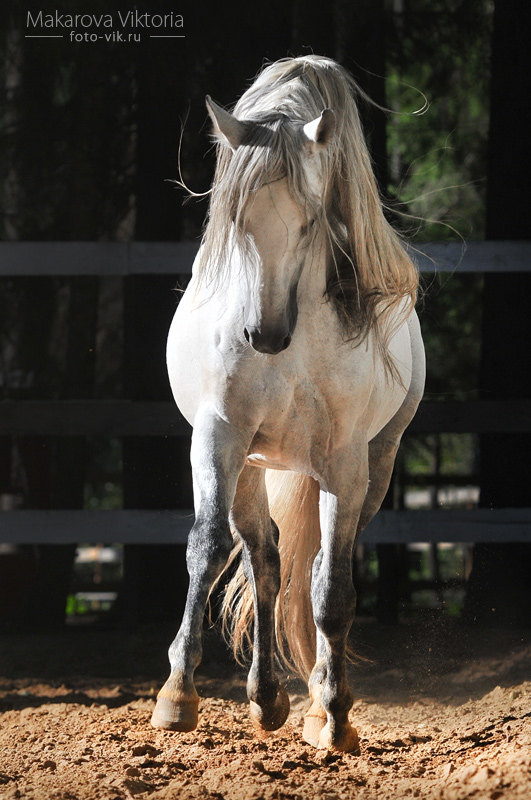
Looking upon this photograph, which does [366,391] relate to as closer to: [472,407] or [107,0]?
[472,407]

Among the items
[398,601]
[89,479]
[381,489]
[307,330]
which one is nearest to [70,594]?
[89,479]

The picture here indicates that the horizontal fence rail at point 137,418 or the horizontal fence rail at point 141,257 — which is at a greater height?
the horizontal fence rail at point 141,257

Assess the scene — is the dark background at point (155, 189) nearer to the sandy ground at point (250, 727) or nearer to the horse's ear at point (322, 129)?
the sandy ground at point (250, 727)

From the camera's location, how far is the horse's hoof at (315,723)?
2656mm

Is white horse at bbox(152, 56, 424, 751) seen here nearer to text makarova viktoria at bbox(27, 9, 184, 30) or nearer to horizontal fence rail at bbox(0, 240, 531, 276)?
horizontal fence rail at bbox(0, 240, 531, 276)

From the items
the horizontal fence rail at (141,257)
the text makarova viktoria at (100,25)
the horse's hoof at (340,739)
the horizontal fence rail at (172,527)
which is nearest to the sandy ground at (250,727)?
the horse's hoof at (340,739)

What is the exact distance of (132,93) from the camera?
4316mm

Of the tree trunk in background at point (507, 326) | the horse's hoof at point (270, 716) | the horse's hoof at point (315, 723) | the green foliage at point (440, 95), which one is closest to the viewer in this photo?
the horse's hoof at point (270, 716)

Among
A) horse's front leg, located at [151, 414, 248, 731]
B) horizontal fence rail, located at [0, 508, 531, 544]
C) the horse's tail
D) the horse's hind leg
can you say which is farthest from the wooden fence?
horse's front leg, located at [151, 414, 248, 731]

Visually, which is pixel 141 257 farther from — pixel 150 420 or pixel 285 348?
pixel 285 348

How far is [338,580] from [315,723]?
0.52m

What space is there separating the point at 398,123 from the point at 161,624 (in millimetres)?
2800

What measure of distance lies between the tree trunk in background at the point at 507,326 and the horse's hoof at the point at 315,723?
1792 mm

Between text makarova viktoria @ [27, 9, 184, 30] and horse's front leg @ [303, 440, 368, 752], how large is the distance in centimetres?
238
